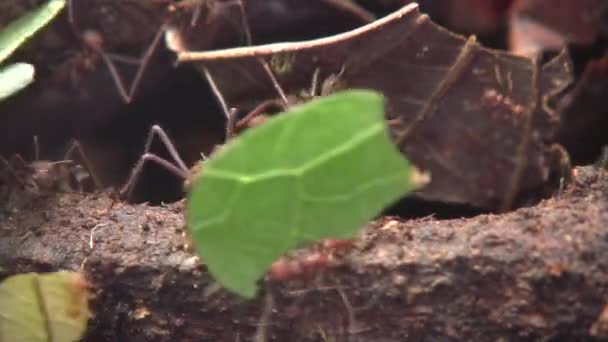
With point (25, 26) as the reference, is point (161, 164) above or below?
below

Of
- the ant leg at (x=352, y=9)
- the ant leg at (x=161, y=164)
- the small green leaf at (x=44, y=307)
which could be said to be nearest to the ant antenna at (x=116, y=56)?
the ant leg at (x=161, y=164)

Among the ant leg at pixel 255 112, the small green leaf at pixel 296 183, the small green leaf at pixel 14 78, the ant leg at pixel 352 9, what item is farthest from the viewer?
the ant leg at pixel 352 9

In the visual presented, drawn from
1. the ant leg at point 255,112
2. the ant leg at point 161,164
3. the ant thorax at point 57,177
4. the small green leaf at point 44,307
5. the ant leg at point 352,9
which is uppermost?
the ant leg at point 352,9

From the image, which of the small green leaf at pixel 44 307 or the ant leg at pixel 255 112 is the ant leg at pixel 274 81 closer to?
the ant leg at pixel 255 112

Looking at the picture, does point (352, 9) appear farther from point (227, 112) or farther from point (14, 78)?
point (14, 78)

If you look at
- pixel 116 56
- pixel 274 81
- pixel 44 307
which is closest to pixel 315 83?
pixel 274 81

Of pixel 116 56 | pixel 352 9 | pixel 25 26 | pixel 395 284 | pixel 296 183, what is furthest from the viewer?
pixel 116 56

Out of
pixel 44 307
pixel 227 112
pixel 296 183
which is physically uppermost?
pixel 296 183
